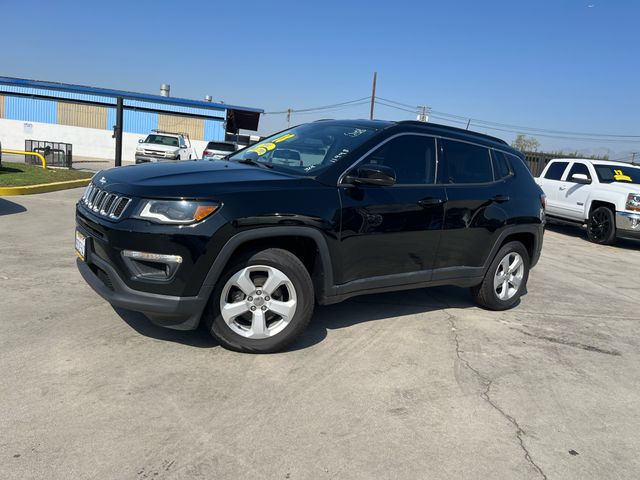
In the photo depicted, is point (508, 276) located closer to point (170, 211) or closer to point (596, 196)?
point (170, 211)

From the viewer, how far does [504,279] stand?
18.1 feet

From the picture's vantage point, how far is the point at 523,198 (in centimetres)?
550

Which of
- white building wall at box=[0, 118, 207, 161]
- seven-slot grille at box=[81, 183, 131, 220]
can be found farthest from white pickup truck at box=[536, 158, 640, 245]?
white building wall at box=[0, 118, 207, 161]

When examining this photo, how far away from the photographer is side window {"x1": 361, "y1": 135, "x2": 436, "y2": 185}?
4.38 meters

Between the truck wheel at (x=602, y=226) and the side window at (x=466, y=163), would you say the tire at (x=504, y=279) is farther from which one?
the truck wheel at (x=602, y=226)

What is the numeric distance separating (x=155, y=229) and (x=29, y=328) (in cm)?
150

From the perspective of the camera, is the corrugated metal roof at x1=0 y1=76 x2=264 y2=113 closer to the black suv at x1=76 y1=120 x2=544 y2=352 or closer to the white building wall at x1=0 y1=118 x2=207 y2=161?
the white building wall at x1=0 y1=118 x2=207 y2=161

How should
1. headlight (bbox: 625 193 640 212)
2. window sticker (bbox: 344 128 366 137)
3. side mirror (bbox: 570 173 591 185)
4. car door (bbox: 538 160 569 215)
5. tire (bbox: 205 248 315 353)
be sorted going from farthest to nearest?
1. car door (bbox: 538 160 569 215)
2. side mirror (bbox: 570 173 591 185)
3. headlight (bbox: 625 193 640 212)
4. window sticker (bbox: 344 128 366 137)
5. tire (bbox: 205 248 315 353)

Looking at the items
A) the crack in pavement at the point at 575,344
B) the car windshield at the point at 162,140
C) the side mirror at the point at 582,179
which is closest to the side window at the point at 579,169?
the side mirror at the point at 582,179

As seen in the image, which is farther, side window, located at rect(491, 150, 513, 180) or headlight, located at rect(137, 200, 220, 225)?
side window, located at rect(491, 150, 513, 180)

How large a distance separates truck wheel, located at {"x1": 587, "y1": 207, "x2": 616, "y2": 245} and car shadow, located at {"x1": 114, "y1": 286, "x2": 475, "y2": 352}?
683cm

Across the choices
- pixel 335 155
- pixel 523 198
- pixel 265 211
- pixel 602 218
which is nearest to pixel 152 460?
pixel 265 211

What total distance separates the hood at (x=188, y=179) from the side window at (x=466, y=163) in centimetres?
159

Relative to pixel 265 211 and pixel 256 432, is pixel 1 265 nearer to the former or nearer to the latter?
pixel 265 211
